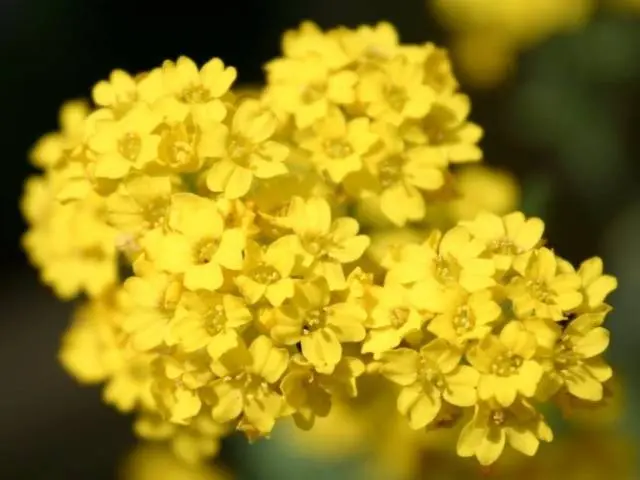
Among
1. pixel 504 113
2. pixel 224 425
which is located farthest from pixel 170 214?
pixel 504 113

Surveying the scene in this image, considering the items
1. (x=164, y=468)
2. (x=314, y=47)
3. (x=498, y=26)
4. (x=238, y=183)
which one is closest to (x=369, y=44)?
(x=314, y=47)

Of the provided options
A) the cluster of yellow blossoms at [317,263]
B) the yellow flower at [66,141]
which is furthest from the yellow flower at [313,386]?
the yellow flower at [66,141]

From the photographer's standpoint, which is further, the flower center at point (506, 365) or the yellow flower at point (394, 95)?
the yellow flower at point (394, 95)

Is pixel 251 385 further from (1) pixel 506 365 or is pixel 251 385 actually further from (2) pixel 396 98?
(2) pixel 396 98

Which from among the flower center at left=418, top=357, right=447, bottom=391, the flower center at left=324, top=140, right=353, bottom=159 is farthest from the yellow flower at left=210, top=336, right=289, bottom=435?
the flower center at left=324, top=140, right=353, bottom=159

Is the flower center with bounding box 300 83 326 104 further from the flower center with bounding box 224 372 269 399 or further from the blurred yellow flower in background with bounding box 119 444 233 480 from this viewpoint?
the blurred yellow flower in background with bounding box 119 444 233 480

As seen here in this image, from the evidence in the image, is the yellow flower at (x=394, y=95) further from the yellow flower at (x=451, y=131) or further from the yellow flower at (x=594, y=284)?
the yellow flower at (x=594, y=284)
